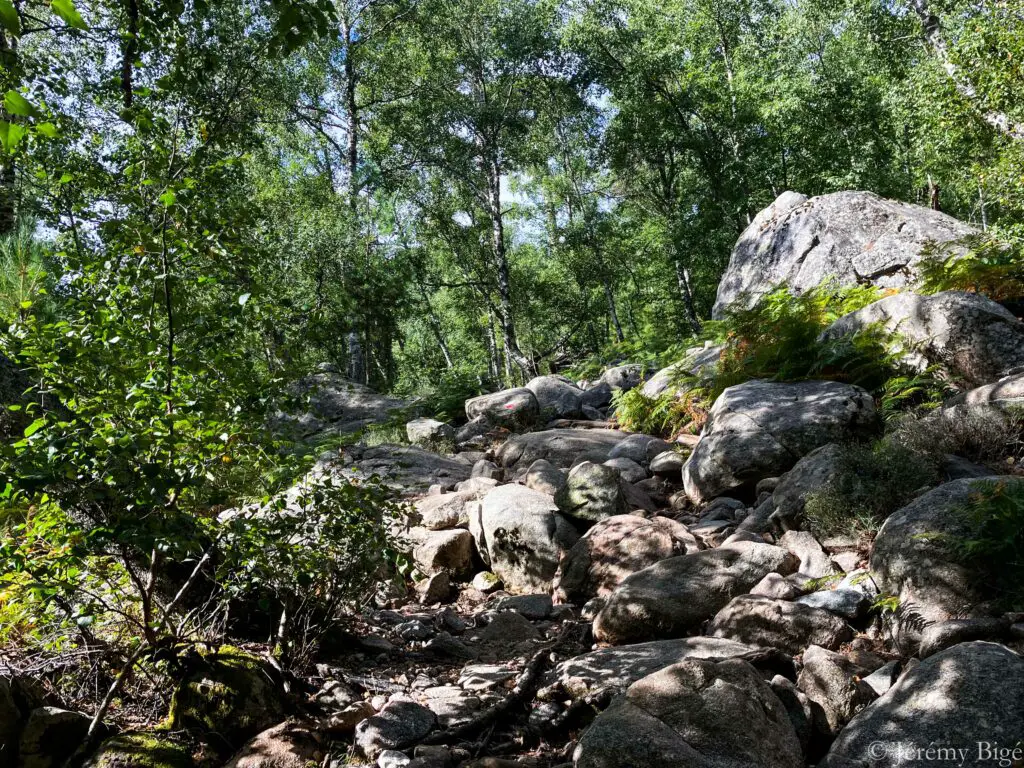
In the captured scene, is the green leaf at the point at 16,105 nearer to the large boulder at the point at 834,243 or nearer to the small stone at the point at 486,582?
the small stone at the point at 486,582

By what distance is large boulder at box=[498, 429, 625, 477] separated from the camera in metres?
9.36

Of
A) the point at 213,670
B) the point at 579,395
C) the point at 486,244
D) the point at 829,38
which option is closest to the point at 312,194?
the point at 486,244

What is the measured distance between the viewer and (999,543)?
3766 millimetres

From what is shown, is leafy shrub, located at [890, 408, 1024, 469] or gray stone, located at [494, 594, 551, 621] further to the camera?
gray stone, located at [494, 594, 551, 621]

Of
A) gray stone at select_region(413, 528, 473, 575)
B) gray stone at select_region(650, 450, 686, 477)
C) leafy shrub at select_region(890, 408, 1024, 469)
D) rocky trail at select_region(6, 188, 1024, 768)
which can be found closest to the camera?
rocky trail at select_region(6, 188, 1024, 768)

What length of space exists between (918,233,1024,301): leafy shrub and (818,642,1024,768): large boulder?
6.53 m

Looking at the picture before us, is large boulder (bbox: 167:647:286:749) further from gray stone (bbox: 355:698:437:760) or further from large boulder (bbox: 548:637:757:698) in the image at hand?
large boulder (bbox: 548:637:757:698)

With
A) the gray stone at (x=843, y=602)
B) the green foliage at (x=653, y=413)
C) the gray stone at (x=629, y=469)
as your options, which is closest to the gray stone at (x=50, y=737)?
the gray stone at (x=843, y=602)

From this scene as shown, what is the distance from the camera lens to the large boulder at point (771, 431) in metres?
6.75

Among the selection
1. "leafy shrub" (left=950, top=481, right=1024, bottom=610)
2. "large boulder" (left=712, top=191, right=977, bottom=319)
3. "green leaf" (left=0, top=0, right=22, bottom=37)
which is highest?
"large boulder" (left=712, top=191, right=977, bottom=319)

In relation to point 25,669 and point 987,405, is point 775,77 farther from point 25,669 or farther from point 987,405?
point 25,669

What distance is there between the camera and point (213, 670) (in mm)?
3941

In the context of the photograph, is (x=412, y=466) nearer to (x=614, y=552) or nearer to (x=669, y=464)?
(x=669, y=464)

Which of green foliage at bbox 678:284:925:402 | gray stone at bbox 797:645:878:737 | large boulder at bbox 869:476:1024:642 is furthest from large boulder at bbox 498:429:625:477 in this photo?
gray stone at bbox 797:645:878:737
